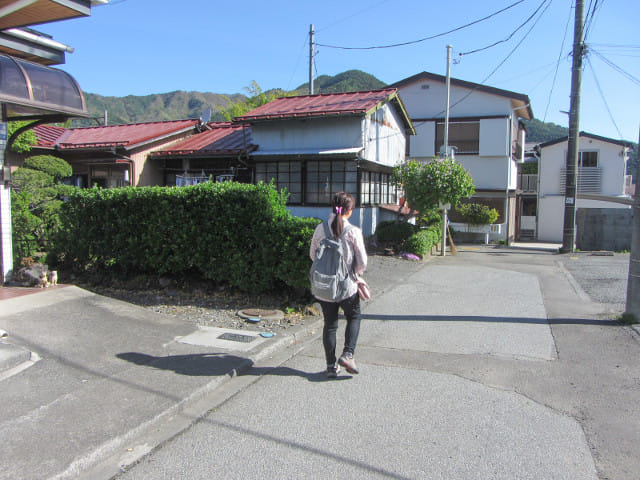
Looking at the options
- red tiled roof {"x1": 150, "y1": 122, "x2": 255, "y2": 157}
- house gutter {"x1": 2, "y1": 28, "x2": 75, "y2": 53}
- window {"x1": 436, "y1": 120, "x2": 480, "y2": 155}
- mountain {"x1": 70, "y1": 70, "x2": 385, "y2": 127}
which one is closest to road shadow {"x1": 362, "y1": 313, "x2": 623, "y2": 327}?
house gutter {"x1": 2, "y1": 28, "x2": 75, "y2": 53}

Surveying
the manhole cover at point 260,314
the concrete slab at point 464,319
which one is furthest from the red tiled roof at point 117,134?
the concrete slab at point 464,319

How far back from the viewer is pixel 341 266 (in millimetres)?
4492

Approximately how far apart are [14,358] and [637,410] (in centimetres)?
586

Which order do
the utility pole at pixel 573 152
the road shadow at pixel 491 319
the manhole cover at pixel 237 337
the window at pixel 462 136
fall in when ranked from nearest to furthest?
the manhole cover at pixel 237 337, the road shadow at pixel 491 319, the utility pole at pixel 573 152, the window at pixel 462 136

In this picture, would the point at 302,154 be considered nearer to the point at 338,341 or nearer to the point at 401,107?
the point at 401,107

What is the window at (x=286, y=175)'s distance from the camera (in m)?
15.1

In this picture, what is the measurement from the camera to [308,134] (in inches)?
591

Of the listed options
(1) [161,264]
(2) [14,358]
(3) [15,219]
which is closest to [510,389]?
(2) [14,358]

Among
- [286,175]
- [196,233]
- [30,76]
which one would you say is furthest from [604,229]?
[30,76]

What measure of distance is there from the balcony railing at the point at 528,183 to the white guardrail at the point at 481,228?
8.21 metres

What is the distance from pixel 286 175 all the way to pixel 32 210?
815 cm

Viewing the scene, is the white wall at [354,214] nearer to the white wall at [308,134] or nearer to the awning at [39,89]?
the white wall at [308,134]

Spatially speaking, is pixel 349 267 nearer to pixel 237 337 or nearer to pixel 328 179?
pixel 237 337

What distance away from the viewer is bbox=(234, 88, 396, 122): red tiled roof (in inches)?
560
